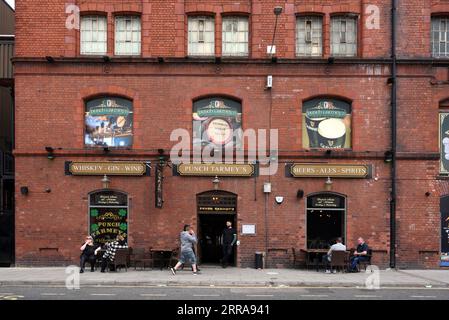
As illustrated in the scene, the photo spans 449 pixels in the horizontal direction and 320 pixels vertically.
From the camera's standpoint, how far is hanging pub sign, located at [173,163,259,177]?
1933 cm

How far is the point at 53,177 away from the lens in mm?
19438

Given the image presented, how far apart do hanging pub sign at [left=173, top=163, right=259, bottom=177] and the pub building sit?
0.13ft

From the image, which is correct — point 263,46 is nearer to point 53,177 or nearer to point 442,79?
point 442,79

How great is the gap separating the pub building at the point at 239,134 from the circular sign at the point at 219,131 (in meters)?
0.04

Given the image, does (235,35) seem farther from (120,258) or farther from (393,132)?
(120,258)

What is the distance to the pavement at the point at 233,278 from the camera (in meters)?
15.4

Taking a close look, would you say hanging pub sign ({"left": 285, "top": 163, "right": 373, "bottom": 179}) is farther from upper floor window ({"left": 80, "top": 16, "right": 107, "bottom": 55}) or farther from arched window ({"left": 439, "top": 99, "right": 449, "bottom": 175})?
upper floor window ({"left": 80, "top": 16, "right": 107, "bottom": 55})

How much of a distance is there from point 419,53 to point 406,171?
4.70 meters

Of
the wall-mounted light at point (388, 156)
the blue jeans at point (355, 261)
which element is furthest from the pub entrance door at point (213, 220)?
the wall-mounted light at point (388, 156)

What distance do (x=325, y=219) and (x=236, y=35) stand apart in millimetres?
8202

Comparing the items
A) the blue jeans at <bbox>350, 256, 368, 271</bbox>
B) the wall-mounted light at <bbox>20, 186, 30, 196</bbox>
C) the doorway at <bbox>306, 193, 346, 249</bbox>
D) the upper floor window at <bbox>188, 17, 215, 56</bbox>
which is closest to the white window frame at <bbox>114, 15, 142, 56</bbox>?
the upper floor window at <bbox>188, 17, 215, 56</bbox>

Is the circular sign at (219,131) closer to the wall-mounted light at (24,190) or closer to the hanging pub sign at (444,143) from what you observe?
the wall-mounted light at (24,190)
